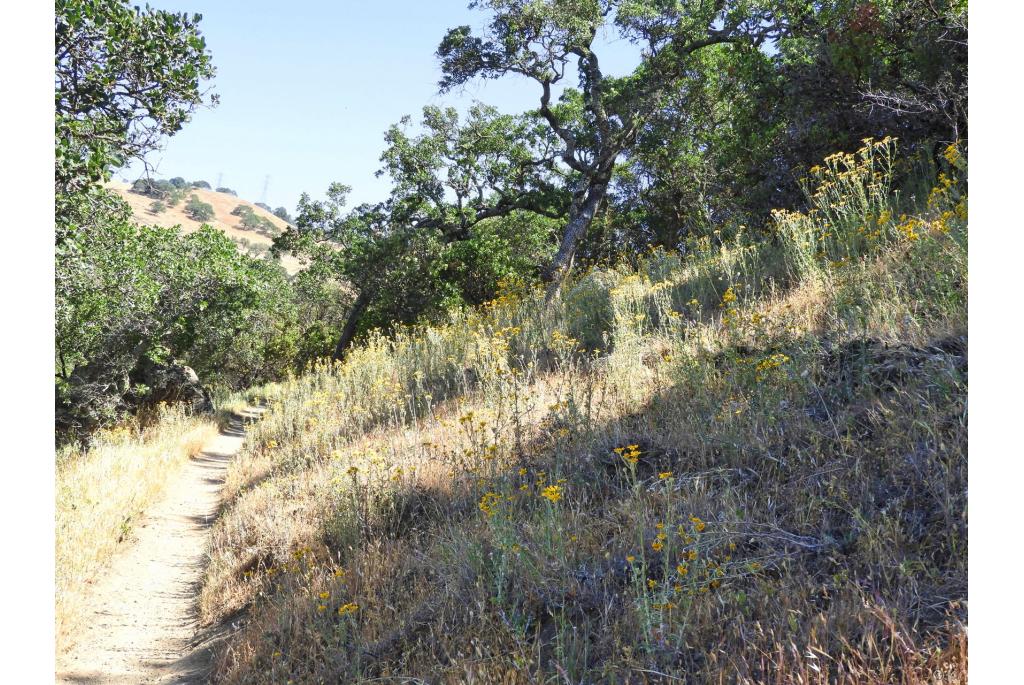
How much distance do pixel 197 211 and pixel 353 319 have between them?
71658 millimetres

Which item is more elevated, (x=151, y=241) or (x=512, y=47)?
(x=512, y=47)

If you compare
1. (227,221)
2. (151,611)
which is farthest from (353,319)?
(227,221)

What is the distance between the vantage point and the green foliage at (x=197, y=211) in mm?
83188

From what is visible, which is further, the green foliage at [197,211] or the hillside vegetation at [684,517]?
the green foliage at [197,211]

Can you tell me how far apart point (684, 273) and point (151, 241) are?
12419mm

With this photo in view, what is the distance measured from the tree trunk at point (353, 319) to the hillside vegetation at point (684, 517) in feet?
50.5

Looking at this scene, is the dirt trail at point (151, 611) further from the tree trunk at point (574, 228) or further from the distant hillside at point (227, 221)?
the distant hillside at point (227, 221)

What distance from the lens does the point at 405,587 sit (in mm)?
3922

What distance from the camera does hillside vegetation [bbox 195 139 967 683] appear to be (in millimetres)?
2480

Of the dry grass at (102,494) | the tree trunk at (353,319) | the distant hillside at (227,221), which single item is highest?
the distant hillside at (227,221)

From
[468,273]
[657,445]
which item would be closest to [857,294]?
[657,445]

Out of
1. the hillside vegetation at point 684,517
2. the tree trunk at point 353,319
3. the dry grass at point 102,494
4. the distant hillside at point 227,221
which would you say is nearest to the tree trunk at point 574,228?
the tree trunk at point 353,319

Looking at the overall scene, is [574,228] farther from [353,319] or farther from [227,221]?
[227,221]

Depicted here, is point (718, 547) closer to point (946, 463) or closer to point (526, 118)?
point (946, 463)
